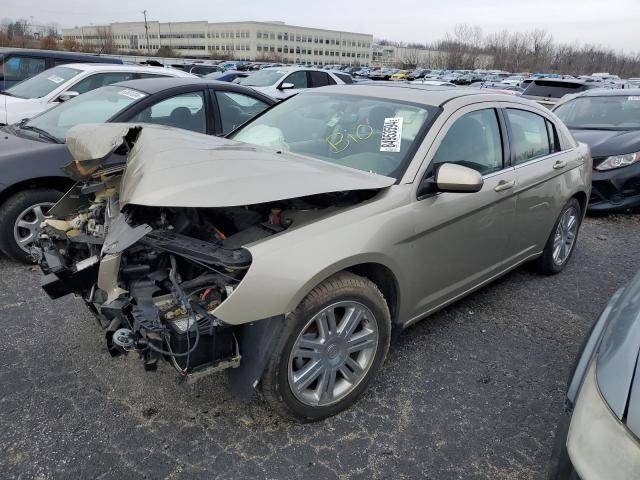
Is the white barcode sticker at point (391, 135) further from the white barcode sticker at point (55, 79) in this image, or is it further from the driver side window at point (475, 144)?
the white barcode sticker at point (55, 79)

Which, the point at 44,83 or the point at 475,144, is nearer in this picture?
the point at 475,144

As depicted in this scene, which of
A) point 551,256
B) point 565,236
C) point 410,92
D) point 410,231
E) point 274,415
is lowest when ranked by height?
point 274,415

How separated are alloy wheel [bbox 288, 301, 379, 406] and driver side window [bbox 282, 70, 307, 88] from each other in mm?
10929

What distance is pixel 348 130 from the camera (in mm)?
3295

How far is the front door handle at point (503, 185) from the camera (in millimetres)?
3355

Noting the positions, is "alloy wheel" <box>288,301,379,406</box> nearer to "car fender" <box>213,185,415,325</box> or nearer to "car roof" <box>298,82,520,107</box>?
"car fender" <box>213,185,415,325</box>

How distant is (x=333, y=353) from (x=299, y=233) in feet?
2.17

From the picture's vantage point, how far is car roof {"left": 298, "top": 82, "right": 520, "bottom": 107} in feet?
10.8

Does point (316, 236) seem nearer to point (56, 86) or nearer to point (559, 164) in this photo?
point (559, 164)

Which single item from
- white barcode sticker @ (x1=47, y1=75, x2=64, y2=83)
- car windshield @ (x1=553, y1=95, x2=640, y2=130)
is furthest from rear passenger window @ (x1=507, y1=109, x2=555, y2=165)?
white barcode sticker @ (x1=47, y1=75, x2=64, y2=83)

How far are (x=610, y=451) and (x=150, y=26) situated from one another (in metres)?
125

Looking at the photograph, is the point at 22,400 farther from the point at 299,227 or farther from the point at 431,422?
the point at 431,422

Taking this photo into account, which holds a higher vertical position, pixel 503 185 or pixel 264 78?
pixel 264 78

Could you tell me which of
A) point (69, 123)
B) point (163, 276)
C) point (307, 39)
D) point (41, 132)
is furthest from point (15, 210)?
point (307, 39)
